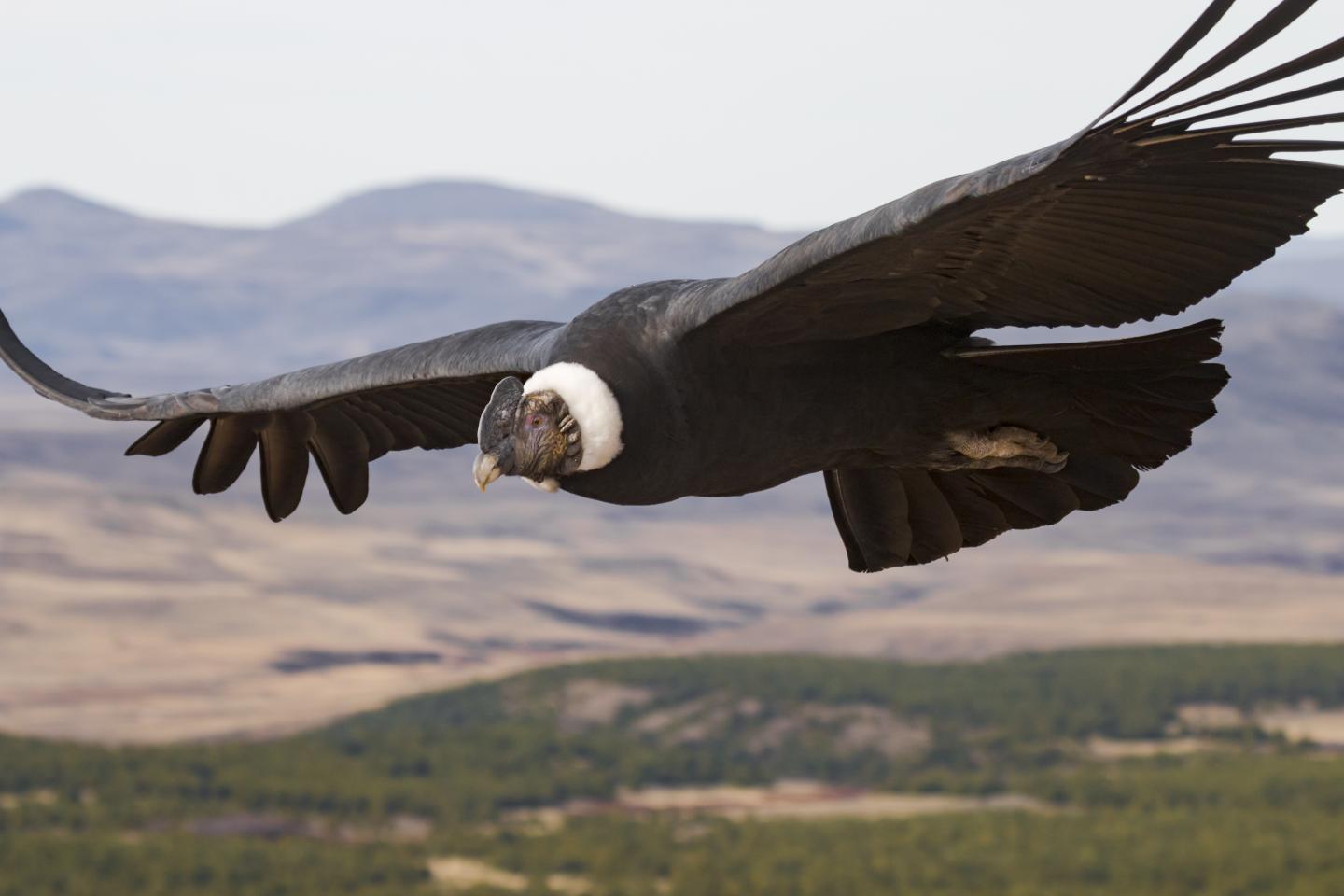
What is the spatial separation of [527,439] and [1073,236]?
5.49ft

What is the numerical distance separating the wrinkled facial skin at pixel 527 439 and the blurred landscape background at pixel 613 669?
14343 millimetres

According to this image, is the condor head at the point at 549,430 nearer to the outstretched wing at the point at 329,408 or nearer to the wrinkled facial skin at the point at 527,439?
the wrinkled facial skin at the point at 527,439

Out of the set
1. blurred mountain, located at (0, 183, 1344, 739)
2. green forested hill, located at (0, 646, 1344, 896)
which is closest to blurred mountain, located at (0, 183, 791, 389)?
blurred mountain, located at (0, 183, 1344, 739)

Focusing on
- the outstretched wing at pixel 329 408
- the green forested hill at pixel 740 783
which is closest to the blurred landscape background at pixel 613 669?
the green forested hill at pixel 740 783

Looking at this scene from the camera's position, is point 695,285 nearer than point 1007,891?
Yes

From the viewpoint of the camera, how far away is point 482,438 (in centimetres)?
553

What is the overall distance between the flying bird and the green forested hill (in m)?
12.8

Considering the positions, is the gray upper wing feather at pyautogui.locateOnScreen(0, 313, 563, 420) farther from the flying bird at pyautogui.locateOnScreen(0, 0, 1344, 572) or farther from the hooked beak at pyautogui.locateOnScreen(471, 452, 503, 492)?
the hooked beak at pyautogui.locateOnScreen(471, 452, 503, 492)

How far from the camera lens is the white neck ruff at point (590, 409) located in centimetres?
556

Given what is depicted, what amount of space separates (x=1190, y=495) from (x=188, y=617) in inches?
1822

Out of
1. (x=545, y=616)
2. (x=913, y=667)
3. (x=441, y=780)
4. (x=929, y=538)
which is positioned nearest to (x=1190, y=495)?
(x=545, y=616)

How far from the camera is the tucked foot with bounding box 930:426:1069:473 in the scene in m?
6.78

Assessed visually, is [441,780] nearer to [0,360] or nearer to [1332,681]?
[1332,681]

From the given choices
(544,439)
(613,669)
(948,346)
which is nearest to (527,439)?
(544,439)
